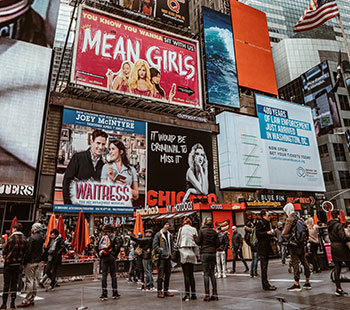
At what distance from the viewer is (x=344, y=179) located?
46.5 m

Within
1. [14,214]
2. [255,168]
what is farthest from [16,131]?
[255,168]

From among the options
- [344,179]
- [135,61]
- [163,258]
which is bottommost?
[163,258]

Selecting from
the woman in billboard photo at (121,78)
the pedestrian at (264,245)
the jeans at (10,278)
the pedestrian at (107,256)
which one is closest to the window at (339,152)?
the woman in billboard photo at (121,78)

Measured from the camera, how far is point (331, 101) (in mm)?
49281

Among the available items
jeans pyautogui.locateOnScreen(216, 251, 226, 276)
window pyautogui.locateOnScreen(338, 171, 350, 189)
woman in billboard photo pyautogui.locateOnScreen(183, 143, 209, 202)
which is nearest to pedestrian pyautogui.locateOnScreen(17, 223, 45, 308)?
jeans pyautogui.locateOnScreen(216, 251, 226, 276)

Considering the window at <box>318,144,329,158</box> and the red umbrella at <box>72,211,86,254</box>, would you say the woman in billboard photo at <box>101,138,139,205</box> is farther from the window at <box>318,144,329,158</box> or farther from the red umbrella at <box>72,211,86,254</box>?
the window at <box>318,144,329,158</box>

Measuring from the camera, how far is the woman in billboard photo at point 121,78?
90.1 feet

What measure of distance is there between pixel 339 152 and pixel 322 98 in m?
9.74

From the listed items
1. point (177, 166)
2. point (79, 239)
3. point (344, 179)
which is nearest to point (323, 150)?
point (344, 179)

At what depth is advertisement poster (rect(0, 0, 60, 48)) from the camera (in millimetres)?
24266

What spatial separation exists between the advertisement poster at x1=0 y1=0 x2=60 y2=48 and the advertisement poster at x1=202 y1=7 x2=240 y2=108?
17.3 meters

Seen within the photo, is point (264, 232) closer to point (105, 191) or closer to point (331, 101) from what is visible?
point (105, 191)

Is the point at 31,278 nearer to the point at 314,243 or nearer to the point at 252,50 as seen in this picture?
the point at 314,243

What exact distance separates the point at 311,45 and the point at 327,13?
54908 mm
